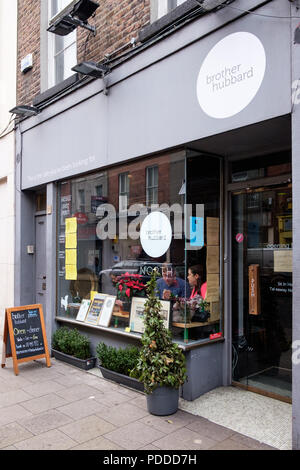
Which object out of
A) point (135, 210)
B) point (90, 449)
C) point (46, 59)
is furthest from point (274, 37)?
point (46, 59)

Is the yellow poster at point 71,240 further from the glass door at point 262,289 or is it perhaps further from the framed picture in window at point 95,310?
the glass door at point 262,289

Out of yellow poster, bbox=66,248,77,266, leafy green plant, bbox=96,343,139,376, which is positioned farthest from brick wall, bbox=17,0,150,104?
leafy green plant, bbox=96,343,139,376

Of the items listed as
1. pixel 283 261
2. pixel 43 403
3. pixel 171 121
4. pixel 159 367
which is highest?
pixel 171 121

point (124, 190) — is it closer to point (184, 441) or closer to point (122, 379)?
point (122, 379)

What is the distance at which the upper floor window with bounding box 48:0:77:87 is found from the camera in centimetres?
734

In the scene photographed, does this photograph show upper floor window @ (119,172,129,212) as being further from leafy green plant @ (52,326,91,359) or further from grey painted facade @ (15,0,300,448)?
leafy green plant @ (52,326,91,359)

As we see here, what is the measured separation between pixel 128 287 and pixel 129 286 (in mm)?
26

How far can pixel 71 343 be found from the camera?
A: 6324 millimetres

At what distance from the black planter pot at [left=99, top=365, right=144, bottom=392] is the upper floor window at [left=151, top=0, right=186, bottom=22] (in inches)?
187

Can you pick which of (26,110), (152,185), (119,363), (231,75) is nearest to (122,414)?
(119,363)

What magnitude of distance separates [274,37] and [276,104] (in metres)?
0.65

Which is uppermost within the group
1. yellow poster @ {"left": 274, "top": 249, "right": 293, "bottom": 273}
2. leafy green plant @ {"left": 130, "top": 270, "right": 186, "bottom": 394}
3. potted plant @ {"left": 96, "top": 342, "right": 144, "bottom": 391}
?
yellow poster @ {"left": 274, "top": 249, "right": 293, "bottom": 273}

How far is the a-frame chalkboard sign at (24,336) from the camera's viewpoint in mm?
6082
